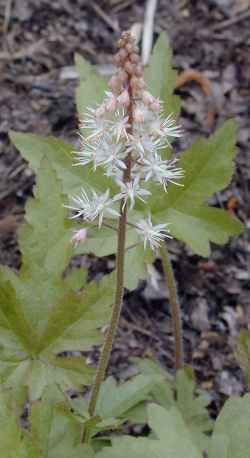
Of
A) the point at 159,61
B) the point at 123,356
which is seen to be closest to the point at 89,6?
the point at 159,61

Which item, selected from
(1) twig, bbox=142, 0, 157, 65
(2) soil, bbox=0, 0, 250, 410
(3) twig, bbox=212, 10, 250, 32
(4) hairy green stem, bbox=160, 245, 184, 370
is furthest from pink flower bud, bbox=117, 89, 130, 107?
(3) twig, bbox=212, 10, 250, 32

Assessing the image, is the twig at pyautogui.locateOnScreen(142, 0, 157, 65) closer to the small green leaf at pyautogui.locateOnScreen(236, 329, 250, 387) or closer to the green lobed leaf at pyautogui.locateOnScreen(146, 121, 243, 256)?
the green lobed leaf at pyautogui.locateOnScreen(146, 121, 243, 256)

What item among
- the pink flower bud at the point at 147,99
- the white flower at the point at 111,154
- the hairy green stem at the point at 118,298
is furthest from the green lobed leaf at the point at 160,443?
the pink flower bud at the point at 147,99

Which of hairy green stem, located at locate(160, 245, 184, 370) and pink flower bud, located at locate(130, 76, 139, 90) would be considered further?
hairy green stem, located at locate(160, 245, 184, 370)

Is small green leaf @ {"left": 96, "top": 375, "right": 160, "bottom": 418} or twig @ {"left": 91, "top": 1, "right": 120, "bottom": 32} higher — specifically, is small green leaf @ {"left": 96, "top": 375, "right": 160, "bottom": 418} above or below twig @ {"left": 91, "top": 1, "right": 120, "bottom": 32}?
below

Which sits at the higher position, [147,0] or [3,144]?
[147,0]

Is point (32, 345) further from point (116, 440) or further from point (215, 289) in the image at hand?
point (215, 289)
